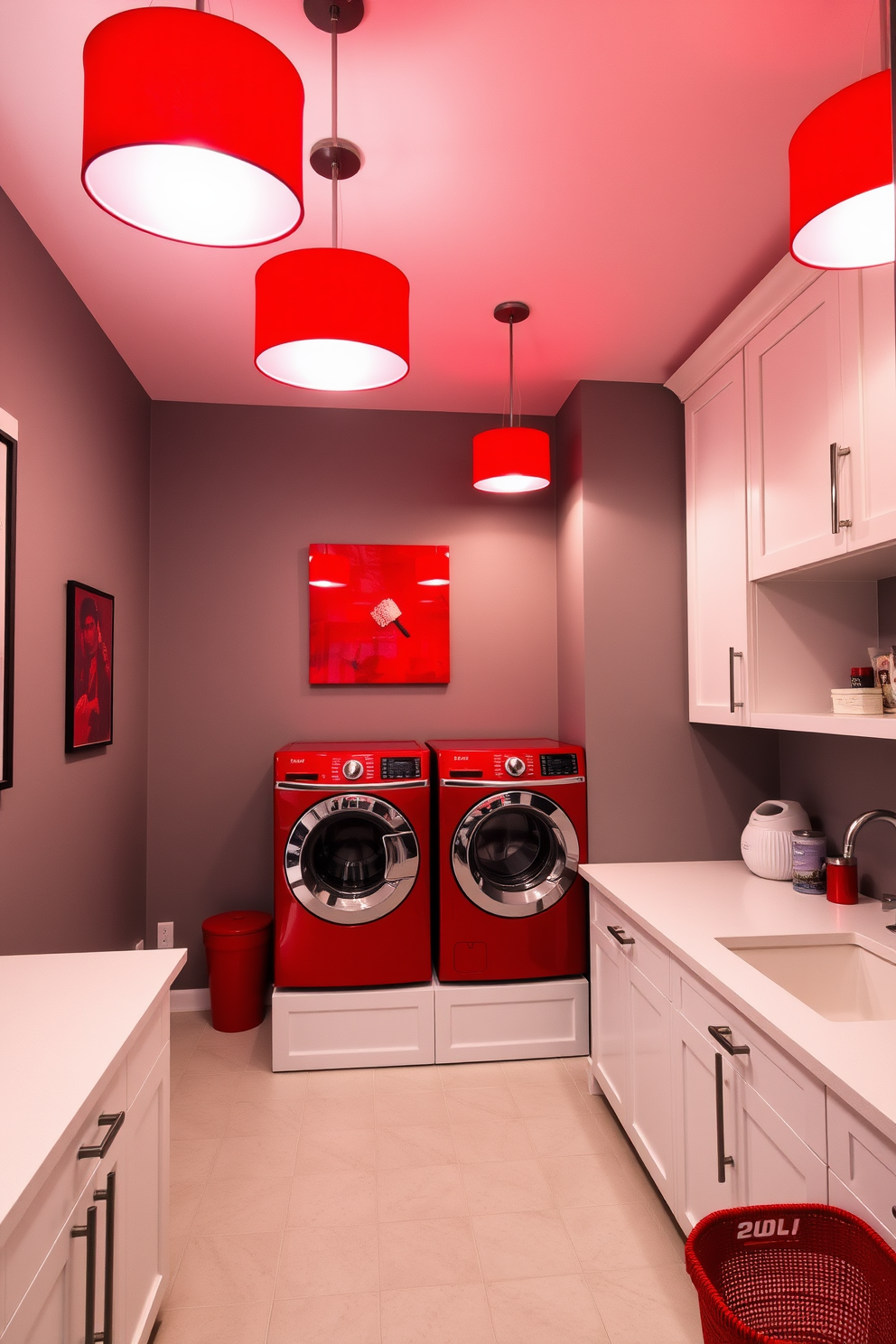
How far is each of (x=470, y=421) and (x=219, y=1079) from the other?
293 centimetres

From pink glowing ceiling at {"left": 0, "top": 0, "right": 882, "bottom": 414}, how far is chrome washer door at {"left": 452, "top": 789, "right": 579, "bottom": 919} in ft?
5.77

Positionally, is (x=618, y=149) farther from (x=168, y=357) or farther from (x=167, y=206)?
(x=168, y=357)

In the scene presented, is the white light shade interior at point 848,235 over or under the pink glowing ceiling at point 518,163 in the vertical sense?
under

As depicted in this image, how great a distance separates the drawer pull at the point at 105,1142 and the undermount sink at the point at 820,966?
1420mm

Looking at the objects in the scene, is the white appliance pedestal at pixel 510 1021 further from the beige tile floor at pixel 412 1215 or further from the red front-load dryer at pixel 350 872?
the red front-load dryer at pixel 350 872

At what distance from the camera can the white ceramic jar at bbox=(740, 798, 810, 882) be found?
2.61 metres

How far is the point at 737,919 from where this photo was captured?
2.17 m

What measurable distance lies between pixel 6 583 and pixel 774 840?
2.43 m

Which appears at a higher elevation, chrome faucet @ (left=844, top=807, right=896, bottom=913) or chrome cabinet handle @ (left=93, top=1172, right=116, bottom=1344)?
chrome faucet @ (left=844, top=807, right=896, bottom=913)

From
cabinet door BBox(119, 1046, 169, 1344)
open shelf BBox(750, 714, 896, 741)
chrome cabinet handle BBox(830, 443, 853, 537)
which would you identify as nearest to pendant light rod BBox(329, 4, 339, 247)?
chrome cabinet handle BBox(830, 443, 853, 537)

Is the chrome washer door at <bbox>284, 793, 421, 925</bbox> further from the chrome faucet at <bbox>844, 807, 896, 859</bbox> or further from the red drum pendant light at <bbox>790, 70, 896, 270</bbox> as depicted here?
the red drum pendant light at <bbox>790, 70, 896, 270</bbox>

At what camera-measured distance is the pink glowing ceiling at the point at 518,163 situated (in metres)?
1.56

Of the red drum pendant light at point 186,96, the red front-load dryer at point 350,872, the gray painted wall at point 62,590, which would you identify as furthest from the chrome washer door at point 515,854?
the red drum pendant light at point 186,96

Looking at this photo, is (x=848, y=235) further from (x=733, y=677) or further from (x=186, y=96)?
(x=733, y=677)
